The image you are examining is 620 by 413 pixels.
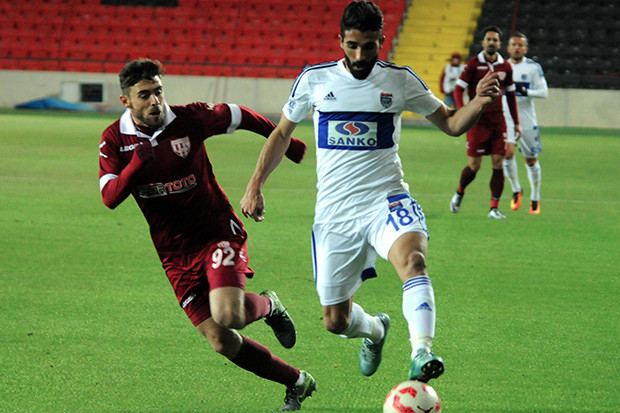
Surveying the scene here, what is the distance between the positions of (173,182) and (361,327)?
1.23 metres

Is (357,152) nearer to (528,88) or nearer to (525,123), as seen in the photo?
(525,123)

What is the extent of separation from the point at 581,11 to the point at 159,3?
47.2 feet

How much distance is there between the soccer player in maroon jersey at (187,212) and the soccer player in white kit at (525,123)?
6896mm

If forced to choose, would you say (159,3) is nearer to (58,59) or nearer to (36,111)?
(58,59)

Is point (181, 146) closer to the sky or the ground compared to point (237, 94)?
closer to the sky

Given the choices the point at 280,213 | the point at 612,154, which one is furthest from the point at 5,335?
the point at 612,154

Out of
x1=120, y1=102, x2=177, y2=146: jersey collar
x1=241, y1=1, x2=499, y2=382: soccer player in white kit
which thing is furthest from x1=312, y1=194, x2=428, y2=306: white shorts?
x1=120, y1=102, x2=177, y2=146: jersey collar

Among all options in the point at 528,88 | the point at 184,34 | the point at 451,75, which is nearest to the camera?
the point at 528,88

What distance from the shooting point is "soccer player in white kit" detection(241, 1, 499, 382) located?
4242mm

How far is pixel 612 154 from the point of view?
17938 mm

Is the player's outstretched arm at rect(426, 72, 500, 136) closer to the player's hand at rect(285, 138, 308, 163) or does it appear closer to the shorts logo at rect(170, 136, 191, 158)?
the player's hand at rect(285, 138, 308, 163)

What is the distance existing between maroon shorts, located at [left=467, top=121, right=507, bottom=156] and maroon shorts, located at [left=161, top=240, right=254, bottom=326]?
6324 millimetres

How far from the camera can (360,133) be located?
171 inches

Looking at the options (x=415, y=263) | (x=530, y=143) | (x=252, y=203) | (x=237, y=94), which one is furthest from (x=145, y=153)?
(x=237, y=94)
